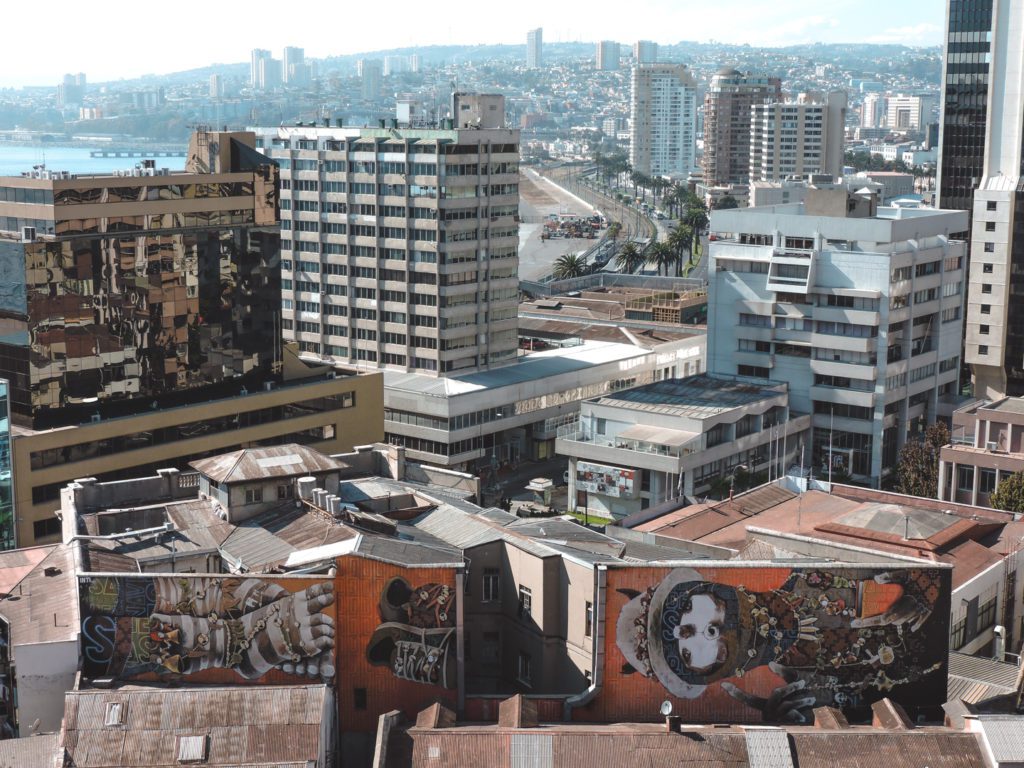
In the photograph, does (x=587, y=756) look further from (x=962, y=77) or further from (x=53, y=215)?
(x=962, y=77)

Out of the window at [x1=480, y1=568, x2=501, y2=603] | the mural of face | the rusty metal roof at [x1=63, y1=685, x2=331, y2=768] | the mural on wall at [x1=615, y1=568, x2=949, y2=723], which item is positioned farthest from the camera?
the window at [x1=480, y1=568, x2=501, y2=603]

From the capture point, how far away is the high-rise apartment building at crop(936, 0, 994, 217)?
11731 centimetres

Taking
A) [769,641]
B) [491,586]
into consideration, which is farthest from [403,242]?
[769,641]

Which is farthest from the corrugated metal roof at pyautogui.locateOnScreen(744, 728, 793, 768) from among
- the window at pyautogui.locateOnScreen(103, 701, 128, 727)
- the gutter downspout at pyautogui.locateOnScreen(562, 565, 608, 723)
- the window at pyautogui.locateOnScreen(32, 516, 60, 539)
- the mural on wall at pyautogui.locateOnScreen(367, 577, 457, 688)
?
the window at pyautogui.locateOnScreen(32, 516, 60, 539)

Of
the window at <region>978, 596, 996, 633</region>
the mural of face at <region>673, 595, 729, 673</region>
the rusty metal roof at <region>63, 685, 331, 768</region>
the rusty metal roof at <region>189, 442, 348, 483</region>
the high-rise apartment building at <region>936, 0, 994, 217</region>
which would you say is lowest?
the window at <region>978, 596, 996, 633</region>

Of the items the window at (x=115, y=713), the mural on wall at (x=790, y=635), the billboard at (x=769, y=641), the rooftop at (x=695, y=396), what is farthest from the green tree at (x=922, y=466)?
the window at (x=115, y=713)

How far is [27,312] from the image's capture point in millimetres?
72750

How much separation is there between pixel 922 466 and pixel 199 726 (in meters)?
58.0

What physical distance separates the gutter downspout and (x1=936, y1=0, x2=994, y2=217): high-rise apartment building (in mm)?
83859

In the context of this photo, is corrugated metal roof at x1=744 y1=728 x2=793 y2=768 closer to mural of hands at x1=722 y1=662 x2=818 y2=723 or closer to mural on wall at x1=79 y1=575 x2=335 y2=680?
mural of hands at x1=722 y1=662 x2=818 y2=723

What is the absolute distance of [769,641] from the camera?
154ft

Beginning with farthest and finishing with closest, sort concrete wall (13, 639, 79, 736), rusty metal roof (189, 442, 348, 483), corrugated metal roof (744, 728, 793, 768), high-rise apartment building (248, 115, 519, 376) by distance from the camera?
high-rise apartment building (248, 115, 519, 376) → rusty metal roof (189, 442, 348, 483) → concrete wall (13, 639, 79, 736) → corrugated metal roof (744, 728, 793, 768)

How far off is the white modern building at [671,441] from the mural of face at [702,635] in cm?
3923

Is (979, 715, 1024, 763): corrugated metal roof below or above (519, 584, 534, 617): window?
below
